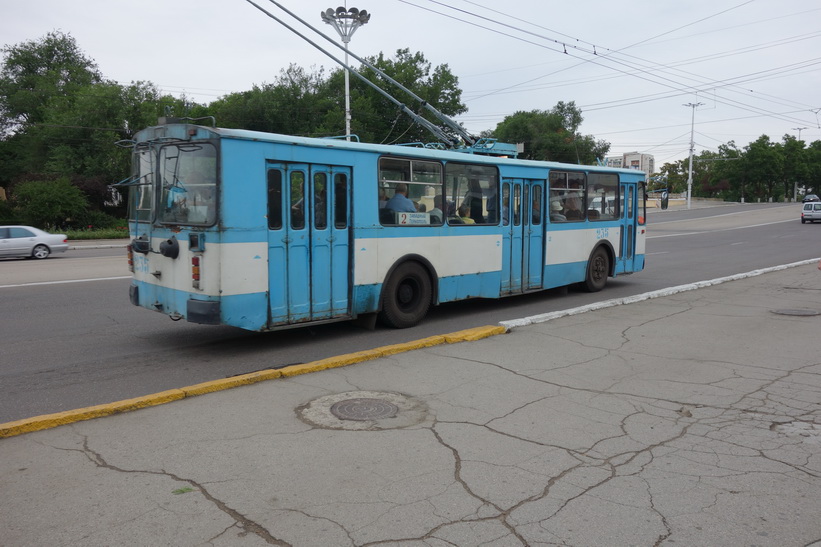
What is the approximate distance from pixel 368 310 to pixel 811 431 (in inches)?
225

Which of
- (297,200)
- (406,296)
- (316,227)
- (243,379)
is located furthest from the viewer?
(406,296)

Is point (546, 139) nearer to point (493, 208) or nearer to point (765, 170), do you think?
point (765, 170)

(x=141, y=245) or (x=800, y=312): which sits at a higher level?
(x=141, y=245)

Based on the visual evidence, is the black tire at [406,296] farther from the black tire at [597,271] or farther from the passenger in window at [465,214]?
the black tire at [597,271]

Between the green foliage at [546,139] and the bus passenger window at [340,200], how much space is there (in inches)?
2562

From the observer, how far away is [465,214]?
36.1 feet

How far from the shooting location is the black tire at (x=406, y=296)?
9.74m

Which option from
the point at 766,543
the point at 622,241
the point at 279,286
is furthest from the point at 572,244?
the point at 766,543

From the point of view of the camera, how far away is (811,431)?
5.54 m

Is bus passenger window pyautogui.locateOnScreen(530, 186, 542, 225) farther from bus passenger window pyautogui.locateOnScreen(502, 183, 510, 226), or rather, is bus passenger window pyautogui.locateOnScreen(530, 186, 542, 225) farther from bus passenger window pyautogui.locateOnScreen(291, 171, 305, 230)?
bus passenger window pyautogui.locateOnScreen(291, 171, 305, 230)

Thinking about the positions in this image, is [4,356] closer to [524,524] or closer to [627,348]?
[524,524]

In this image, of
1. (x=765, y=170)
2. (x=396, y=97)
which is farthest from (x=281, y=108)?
(x=765, y=170)

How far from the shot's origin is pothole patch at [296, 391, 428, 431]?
18.5 feet

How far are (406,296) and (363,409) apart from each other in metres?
4.23
